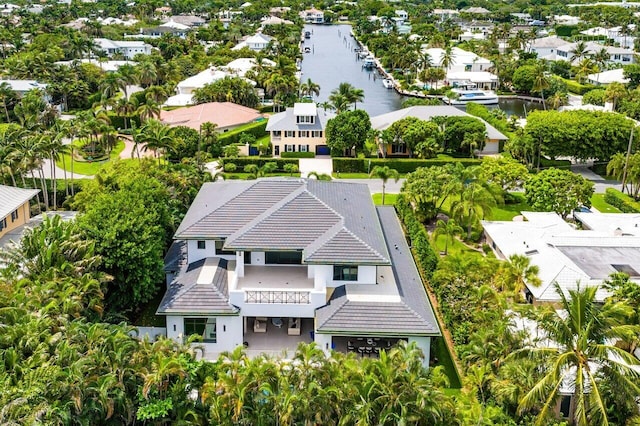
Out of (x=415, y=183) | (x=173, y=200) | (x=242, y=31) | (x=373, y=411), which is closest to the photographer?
(x=373, y=411)

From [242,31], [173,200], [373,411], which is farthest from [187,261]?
[242,31]

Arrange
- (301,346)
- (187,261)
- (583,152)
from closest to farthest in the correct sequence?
(301,346)
(187,261)
(583,152)

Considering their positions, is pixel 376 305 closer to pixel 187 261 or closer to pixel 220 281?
pixel 220 281

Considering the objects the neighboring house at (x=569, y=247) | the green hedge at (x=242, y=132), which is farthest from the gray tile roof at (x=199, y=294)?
the green hedge at (x=242, y=132)

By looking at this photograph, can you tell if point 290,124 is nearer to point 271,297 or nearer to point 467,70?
point 271,297

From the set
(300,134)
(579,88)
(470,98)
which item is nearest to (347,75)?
(470,98)

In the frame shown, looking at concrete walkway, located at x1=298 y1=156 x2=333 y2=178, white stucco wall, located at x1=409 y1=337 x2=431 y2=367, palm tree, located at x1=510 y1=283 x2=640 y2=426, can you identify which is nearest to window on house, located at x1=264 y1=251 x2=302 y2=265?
white stucco wall, located at x1=409 y1=337 x2=431 y2=367
